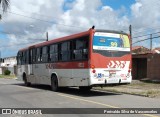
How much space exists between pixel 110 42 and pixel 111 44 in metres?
0.12

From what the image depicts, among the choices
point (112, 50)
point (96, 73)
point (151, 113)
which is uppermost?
point (112, 50)

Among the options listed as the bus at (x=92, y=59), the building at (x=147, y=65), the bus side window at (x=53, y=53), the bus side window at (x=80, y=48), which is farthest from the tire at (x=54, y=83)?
the building at (x=147, y=65)

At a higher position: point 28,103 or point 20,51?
point 20,51

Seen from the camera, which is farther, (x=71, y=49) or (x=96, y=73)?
(x=71, y=49)

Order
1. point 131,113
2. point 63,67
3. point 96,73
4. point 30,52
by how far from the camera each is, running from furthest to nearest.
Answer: point 30,52
point 63,67
point 96,73
point 131,113

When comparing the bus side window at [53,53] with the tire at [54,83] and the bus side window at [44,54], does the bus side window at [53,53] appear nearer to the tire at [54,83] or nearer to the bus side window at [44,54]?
the bus side window at [44,54]

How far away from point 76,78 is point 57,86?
2.86 metres

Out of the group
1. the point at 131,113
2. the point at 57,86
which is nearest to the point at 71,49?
the point at 57,86

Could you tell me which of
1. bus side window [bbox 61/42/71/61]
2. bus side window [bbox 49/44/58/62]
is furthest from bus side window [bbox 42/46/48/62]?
bus side window [bbox 61/42/71/61]

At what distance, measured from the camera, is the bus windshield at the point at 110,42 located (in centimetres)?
1778

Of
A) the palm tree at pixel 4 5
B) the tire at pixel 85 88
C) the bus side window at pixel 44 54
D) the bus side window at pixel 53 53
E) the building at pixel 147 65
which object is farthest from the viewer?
the building at pixel 147 65

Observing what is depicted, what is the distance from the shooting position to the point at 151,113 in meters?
11.9

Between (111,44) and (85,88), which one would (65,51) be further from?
(111,44)

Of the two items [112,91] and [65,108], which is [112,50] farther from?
[65,108]
